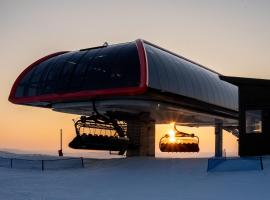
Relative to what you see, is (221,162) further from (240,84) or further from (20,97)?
(20,97)

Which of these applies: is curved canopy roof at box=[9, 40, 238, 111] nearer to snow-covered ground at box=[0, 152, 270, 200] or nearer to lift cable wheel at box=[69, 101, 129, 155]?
lift cable wheel at box=[69, 101, 129, 155]

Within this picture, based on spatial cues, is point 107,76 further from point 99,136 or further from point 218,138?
point 218,138

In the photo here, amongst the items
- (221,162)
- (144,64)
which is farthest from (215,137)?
(221,162)

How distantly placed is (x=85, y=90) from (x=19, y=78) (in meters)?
9.19

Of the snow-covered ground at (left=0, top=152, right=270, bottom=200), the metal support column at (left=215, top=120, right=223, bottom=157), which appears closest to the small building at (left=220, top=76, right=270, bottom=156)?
the snow-covered ground at (left=0, top=152, right=270, bottom=200)

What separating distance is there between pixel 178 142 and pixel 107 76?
1554 centimetres

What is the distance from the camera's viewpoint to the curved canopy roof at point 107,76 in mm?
29984

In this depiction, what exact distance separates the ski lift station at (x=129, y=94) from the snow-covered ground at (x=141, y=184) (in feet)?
15.9

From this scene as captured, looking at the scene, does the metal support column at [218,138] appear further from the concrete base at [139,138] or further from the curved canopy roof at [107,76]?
the concrete base at [139,138]

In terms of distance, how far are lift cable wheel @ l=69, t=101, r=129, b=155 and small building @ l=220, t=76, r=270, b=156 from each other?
10.8 meters

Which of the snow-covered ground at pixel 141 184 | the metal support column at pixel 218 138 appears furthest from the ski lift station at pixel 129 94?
the metal support column at pixel 218 138

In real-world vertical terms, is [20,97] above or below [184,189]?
above

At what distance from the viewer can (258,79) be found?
1066 inches

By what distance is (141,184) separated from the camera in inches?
772
